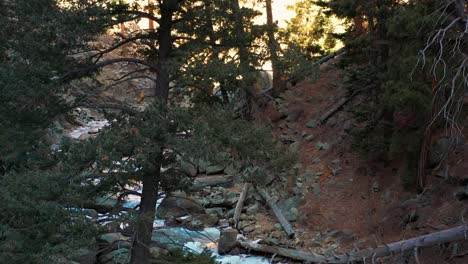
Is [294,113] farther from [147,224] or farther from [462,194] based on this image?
[147,224]

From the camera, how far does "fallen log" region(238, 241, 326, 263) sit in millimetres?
12398

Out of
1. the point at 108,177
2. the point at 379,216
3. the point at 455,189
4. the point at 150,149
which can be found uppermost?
the point at 150,149

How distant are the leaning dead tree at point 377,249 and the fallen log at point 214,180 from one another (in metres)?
5.17

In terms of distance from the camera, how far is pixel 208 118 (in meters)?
7.92

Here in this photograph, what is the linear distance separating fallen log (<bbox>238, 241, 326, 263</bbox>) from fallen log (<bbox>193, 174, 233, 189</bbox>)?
5170 mm

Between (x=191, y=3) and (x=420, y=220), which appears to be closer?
(x=191, y=3)

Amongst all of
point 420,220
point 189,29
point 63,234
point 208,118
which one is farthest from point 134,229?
point 420,220

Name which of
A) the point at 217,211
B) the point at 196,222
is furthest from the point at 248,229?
the point at 217,211

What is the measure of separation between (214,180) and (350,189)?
583cm

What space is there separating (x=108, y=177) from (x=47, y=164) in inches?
56.6

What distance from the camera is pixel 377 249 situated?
10.7 meters

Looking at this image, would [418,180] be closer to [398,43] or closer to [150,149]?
[398,43]

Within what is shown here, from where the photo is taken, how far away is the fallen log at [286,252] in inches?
488

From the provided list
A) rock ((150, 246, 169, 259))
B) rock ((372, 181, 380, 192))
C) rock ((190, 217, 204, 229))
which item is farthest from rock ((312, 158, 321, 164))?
rock ((150, 246, 169, 259))
